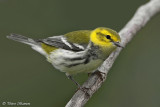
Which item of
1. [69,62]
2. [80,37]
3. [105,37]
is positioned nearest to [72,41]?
[80,37]

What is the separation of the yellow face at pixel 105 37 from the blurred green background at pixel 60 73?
2.56 ft

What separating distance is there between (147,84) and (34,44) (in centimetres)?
181

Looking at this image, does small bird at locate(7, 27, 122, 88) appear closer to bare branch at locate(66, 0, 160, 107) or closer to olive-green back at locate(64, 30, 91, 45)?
Result: olive-green back at locate(64, 30, 91, 45)

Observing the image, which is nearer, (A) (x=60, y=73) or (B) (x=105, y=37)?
(B) (x=105, y=37)

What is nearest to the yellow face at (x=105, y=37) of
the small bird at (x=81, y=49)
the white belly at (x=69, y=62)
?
the small bird at (x=81, y=49)

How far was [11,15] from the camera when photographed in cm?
623

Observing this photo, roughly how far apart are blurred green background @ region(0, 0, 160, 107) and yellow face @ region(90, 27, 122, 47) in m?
0.78

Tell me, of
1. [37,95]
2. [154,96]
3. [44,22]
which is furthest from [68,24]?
[154,96]

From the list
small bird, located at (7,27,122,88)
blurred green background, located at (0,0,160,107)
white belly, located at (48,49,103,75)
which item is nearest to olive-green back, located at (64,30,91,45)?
small bird, located at (7,27,122,88)

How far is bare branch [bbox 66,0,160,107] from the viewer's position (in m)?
3.60

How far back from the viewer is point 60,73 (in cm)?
527

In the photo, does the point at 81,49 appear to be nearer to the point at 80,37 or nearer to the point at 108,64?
the point at 80,37

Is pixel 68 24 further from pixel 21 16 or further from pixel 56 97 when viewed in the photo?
pixel 56 97

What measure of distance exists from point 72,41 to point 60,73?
3.54 feet
